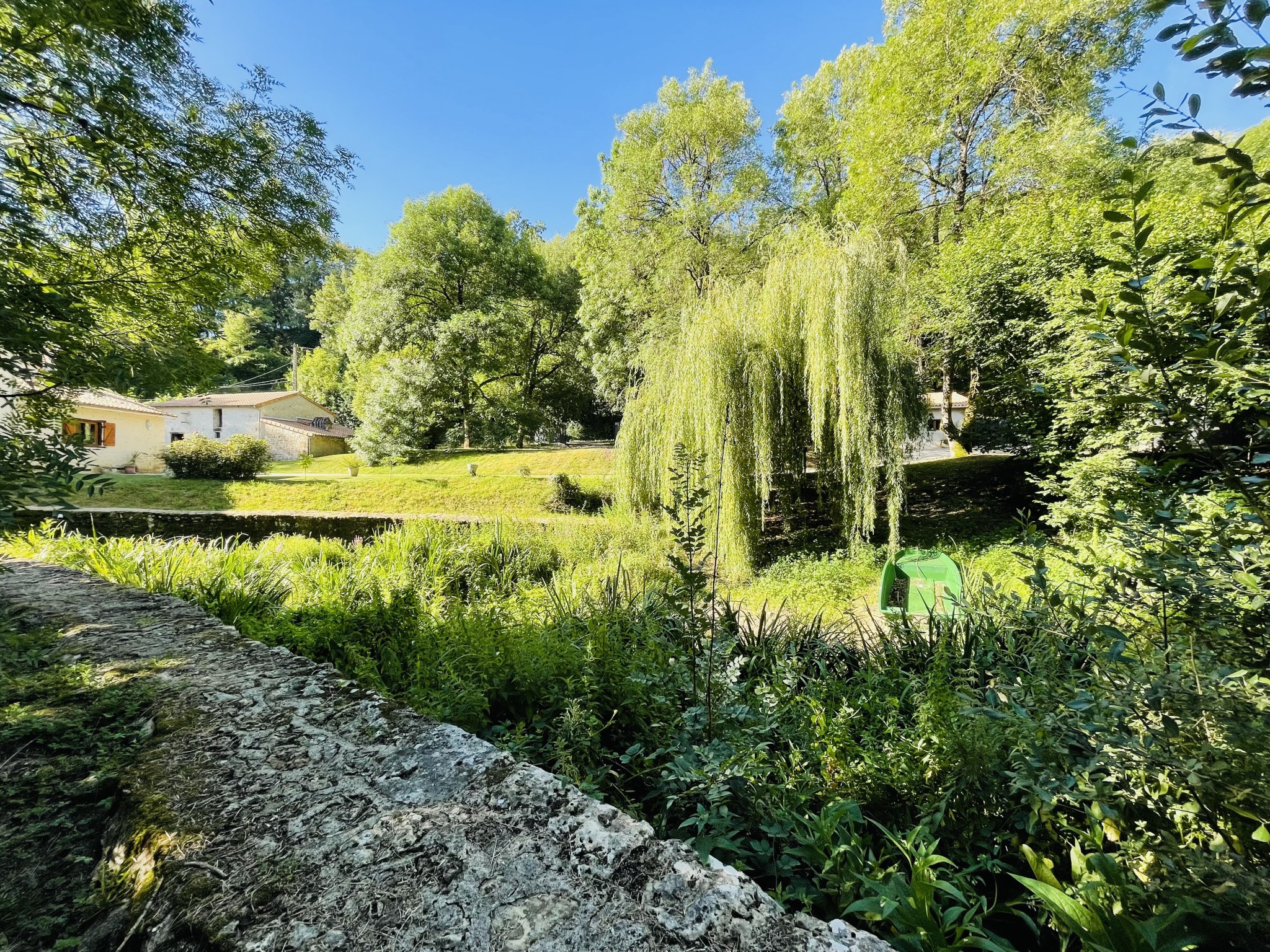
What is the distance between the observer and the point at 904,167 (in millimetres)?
10289

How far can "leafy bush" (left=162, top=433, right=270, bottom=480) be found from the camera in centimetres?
1270

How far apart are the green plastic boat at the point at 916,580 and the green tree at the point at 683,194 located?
937 cm

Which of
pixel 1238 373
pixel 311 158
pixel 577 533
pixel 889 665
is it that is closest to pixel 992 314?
pixel 577 533

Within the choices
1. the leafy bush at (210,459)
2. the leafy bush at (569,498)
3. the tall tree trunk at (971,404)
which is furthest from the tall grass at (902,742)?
the leafy bush at (210,459)

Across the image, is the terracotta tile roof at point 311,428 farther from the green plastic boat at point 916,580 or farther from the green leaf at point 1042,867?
the green leaf at point 1042,867

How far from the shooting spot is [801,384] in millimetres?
7297

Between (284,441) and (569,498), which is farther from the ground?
(284,441)

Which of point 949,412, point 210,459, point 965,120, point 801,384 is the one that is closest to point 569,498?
point 801,384

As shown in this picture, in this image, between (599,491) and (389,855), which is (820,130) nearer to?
(599,491)

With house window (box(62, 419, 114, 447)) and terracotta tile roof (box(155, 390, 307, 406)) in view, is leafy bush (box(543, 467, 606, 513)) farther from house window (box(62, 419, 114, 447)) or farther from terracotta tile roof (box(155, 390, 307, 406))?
terracotta tile roof (box(155, 390, 307, 406))

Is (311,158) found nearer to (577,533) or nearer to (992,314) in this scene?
(577,533)

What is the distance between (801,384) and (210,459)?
47.7ft

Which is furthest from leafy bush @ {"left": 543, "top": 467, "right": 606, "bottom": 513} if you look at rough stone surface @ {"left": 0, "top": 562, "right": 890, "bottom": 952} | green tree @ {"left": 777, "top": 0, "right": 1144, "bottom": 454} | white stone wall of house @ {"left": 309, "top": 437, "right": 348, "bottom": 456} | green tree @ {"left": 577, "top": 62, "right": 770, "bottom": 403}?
white stone wall of house @ {"left": 309, "top": 437, "right": 348, "bottom": 456}

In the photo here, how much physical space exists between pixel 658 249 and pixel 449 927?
582 inches
